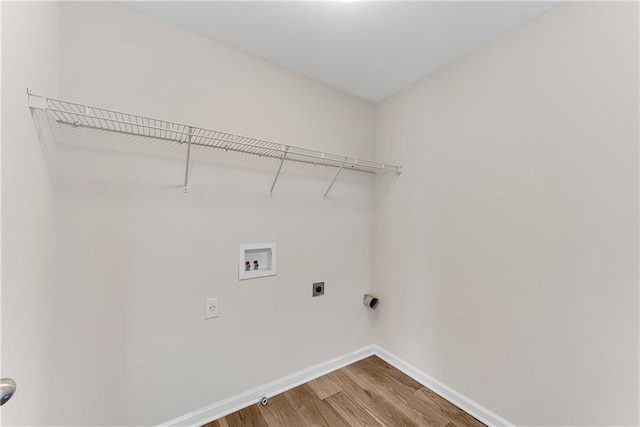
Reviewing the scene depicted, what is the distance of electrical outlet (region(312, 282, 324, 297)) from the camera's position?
6.09ft

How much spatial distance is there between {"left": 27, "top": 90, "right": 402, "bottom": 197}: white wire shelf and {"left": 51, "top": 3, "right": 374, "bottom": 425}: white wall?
2.3 inches

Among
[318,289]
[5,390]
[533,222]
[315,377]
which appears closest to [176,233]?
[5,390]

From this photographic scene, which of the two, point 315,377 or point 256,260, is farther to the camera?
point 315,377

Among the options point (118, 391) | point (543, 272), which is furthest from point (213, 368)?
point (543, 272)

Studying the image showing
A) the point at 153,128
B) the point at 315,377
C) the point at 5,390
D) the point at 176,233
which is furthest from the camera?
the point at 315,377

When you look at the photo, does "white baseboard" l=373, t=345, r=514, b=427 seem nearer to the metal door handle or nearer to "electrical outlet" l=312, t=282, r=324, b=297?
"electrical outlet" l=312, t=282, r=324, b=297

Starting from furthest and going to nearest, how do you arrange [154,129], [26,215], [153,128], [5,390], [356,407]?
[356,407], [154,129], [153,128], [26,215], [5,390]

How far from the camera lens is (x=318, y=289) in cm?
188

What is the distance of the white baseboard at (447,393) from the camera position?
142cm

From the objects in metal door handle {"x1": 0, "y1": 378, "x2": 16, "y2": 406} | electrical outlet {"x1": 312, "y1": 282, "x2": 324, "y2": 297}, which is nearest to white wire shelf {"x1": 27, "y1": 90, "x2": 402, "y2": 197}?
electrical outlet {"x1": 312, "y1": 282, "x2": 324, "y2": 297}

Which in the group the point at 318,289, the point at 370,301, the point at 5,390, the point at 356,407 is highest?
the point at 5,390

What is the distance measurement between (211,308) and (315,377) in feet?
3.17

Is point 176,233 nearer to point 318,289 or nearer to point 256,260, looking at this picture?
point 256,260

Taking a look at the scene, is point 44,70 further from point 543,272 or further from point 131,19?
point 543,272
